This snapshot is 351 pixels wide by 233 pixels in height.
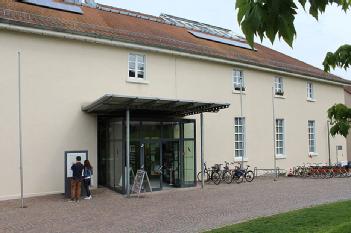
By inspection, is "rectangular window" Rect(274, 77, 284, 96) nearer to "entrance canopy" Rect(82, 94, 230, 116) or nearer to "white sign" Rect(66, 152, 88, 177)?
"entrance canopy" Rect(82, 94, 230, 116)

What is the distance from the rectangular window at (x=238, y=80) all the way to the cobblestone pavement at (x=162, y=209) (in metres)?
7.26

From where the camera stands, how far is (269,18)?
6.62 ft

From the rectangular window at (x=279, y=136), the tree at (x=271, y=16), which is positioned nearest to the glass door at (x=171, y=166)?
the rectangular window at (x=279, y=136)

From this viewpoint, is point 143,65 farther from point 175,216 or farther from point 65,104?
point 175,216

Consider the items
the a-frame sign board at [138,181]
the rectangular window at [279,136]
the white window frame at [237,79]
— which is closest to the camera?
the a-frame sign board at [138,181]

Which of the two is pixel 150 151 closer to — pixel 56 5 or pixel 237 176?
pixel 237 176

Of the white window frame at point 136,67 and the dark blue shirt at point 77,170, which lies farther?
the white window frame at point 136,67

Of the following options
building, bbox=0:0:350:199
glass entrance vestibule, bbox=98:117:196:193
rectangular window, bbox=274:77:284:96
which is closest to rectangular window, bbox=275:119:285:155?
building, bbox=0:0:350:199

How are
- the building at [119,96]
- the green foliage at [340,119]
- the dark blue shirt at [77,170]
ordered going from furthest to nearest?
the building at [119,96] → the dark blue shirt at [77,170] → the green foliage at [340,119]

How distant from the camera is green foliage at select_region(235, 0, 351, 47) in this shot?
1994mm

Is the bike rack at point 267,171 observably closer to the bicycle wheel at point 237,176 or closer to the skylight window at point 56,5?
the bicycle wheel at point 237,176

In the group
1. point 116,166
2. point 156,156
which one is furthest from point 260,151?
point 116,166

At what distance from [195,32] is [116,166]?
1216 centimetres

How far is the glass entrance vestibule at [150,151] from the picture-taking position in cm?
1788
